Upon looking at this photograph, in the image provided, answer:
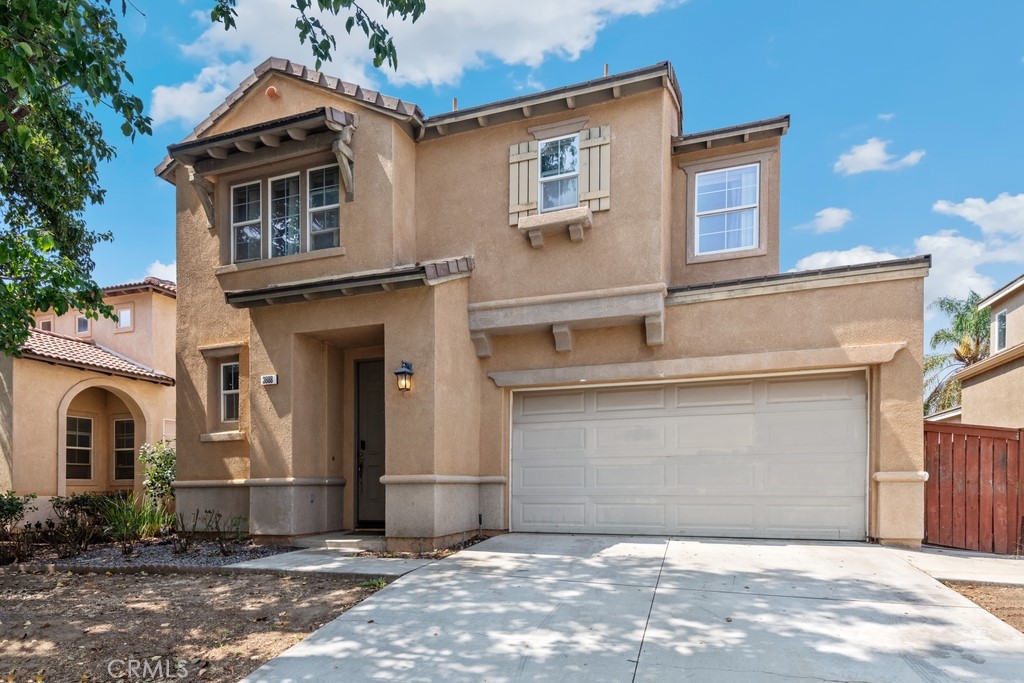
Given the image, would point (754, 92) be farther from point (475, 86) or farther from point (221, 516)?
point (221, 516)

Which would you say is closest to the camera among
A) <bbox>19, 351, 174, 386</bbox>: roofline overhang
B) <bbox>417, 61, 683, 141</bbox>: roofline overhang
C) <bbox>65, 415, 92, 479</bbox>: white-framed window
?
<bbox>417, 61, 683, 141</bbox>: roofline overhang

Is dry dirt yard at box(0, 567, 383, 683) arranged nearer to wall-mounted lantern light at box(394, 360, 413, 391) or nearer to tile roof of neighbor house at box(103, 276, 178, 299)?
wall-mounted lantern light at box(394, 360, 413, 391)

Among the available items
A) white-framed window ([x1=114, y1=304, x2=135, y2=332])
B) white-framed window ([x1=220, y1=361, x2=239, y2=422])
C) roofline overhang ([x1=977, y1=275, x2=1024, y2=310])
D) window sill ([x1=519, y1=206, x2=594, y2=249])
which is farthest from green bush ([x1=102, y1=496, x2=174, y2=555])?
roofline overhang ([x1=977, y1=275, x2=1024, y2=310])

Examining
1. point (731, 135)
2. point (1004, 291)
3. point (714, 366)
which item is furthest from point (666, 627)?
point (1004, 291)

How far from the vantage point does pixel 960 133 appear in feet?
55.5

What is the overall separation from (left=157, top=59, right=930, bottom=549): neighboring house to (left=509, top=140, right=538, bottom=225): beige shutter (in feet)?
0.12

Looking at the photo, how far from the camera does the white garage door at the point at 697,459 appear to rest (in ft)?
29.0

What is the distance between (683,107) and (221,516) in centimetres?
1057

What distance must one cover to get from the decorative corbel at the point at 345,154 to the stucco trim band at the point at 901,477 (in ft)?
29.2

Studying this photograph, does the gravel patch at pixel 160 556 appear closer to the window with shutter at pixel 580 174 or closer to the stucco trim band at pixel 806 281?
the window with shutter at pixel 580 174

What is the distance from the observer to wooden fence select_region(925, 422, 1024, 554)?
8.62m

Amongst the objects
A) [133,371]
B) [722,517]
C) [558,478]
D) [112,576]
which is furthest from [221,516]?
[722,517]

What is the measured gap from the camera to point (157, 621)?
19.7 ft

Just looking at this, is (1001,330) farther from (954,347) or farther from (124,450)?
(124,450)
